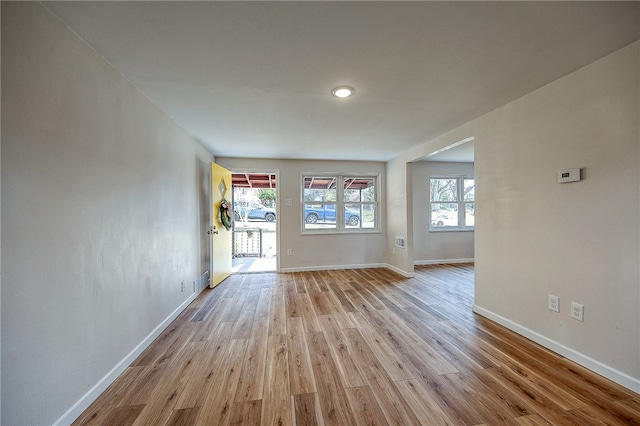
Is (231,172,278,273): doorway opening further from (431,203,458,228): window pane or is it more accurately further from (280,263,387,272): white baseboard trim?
(431,203,458,228): window pane

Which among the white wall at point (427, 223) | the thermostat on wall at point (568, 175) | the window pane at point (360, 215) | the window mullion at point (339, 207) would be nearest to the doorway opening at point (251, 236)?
the window mullion at point (339, 207)

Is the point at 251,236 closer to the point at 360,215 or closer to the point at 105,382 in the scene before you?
the point at 360,215

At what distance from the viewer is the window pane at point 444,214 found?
531 centimetres

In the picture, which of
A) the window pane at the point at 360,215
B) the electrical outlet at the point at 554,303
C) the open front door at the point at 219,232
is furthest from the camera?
the window pane at the point at 360,215

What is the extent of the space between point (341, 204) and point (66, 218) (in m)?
4.08

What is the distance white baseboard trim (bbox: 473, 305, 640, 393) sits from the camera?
1532 mm

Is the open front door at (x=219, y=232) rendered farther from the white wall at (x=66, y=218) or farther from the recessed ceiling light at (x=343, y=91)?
the recessed ceiling light at (x=343, y=91)

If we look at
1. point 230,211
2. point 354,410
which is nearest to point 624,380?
point 354,410

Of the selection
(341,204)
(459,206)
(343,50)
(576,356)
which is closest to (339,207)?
(341,204)

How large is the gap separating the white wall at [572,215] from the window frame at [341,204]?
253cm

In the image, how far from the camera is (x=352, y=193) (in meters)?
5.07

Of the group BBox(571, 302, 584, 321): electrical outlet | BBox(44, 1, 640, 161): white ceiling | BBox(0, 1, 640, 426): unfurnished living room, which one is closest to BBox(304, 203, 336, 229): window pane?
BBox(0, 1, 640, 426): unfurnished living room

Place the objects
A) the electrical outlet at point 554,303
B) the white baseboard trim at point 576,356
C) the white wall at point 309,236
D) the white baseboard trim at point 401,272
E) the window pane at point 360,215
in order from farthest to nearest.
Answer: the window pane at point 360,215 → the white wall at point 309,236 → the white baseboard trim at point 401,272 → the electrical outlet at point 554,303 → the white baseboard trim at point 576,356

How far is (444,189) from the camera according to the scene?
17.5ft
